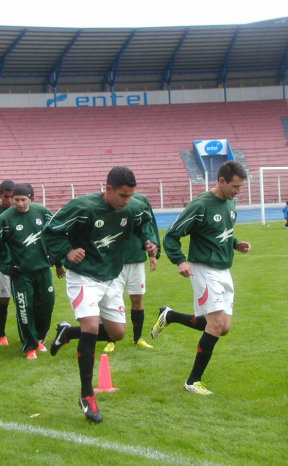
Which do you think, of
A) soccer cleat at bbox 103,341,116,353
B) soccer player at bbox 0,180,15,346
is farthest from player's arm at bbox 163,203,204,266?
soccer player at bbox 0,180,15,346

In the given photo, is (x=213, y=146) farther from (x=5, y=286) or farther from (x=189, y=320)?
(x=189, y=320)

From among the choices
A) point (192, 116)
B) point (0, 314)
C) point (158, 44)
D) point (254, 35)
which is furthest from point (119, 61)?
point (0, 314)

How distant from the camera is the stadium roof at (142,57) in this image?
124 feet

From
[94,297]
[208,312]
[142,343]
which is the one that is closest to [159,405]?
[208,312]

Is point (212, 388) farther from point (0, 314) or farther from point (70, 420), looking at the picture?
point (0, 314)

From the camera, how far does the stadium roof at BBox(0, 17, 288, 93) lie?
124 ft

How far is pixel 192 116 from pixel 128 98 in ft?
14.4

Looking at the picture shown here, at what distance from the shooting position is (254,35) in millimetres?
39812

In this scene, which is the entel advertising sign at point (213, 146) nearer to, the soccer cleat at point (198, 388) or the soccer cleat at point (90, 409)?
the soccer cleat at point (198, 388)

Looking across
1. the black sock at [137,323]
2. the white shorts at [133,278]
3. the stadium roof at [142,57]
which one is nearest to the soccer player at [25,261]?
the white shorts at [133,278]

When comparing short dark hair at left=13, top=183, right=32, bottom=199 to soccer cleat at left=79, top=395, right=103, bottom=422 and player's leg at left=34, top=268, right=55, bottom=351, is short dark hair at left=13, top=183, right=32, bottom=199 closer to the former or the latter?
player's leg at left=34, top=268, right=55, bottom=351

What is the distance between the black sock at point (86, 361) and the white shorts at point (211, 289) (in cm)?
105

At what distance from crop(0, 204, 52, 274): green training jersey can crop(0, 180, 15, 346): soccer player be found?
459 millimetres

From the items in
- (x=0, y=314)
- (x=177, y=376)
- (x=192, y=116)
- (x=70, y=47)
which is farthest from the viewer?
(x=192, y=116)
